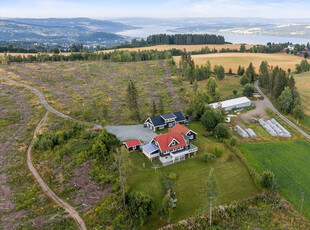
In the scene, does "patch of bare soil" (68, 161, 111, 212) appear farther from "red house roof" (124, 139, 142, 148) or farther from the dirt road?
"red house roof" (124, 139, 142, 148)

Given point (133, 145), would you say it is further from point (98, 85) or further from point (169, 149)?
point (98, 85)

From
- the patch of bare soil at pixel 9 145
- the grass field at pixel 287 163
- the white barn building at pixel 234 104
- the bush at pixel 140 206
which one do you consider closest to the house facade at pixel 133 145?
the bush at pixel 140 206

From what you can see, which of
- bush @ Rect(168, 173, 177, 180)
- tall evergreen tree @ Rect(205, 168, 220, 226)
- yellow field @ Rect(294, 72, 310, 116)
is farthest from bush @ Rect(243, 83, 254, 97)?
tall evergreen tree @ Rect(205, 168, 220, 226)

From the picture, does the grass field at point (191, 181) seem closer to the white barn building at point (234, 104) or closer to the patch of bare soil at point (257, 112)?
the patch of bare soil at point (257, 112)

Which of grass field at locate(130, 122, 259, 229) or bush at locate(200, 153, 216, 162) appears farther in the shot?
bush at locate(200, 153, 216, 162)

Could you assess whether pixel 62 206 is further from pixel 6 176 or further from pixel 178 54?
pixel 178 54
